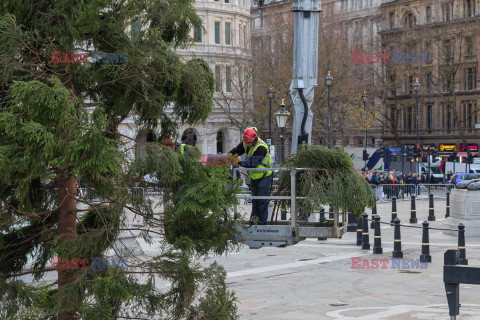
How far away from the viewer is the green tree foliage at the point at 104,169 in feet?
20.9

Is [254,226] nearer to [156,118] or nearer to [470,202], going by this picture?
[156,118]

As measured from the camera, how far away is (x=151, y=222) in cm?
750

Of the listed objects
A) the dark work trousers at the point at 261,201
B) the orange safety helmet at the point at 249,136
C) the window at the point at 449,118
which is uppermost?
Answer: the window at the point at 449,118

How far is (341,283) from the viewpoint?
14930mm

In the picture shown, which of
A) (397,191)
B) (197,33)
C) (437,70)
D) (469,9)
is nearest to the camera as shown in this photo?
(197,33)

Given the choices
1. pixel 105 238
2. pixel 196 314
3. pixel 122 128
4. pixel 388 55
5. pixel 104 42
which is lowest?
pixel 196 314

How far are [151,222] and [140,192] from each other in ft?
1.02

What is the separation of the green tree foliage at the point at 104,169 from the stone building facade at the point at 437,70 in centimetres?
6334

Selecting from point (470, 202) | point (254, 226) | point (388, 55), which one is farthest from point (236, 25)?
point (254, 226)

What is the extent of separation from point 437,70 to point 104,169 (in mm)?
71290

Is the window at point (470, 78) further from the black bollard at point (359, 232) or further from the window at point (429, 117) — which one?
the black bollard at point (359, 232)

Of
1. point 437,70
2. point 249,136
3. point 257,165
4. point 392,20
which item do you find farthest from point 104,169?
point 392,20

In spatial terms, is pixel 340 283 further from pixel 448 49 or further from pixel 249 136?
pixel 448 49

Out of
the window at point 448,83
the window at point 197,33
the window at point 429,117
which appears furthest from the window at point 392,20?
the window at point 197,33
